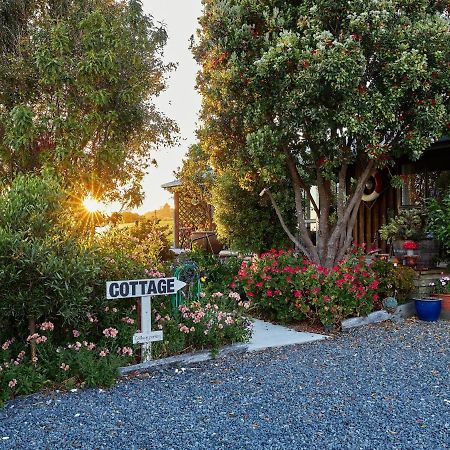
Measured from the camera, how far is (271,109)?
6.80 metres

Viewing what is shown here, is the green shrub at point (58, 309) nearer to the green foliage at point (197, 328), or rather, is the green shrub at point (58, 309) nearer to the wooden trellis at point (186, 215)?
the green foliage at point (197, 328)

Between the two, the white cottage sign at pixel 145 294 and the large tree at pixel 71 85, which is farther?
the large tree at pixel 71 85

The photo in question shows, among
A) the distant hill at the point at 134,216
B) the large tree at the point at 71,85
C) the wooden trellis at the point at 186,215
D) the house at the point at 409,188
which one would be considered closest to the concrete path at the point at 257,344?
the large tree at the point at 71,85

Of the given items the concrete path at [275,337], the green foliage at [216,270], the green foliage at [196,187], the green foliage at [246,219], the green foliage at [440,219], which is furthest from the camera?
the green foliage at [196,187]

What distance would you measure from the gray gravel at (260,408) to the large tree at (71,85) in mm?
3662

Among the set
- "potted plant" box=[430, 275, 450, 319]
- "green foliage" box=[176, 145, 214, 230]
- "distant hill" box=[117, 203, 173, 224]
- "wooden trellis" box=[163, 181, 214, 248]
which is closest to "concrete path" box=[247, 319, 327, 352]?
"potted plant" box=[430, 275, 450, 319]

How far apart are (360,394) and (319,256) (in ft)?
11.8

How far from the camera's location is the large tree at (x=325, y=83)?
5906mm

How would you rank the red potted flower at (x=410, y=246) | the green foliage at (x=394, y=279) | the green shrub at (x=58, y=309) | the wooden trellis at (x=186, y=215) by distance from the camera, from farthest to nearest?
the wooden trellis at (x=186, y=215) < the red potted flower at (x=410, y=246) < the green foliage at (x=394, y=279) < the green shrub at (x=58, y=309)

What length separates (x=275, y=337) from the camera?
5871 millimetres

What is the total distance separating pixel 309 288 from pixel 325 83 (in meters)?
2.42

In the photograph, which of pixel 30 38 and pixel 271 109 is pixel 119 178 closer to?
pixel 30 38

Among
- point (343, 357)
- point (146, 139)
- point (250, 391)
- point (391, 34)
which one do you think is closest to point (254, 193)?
point (146, 139)

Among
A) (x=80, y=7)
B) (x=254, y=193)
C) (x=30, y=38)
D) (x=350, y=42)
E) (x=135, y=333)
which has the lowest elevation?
(x=135, y=333)
